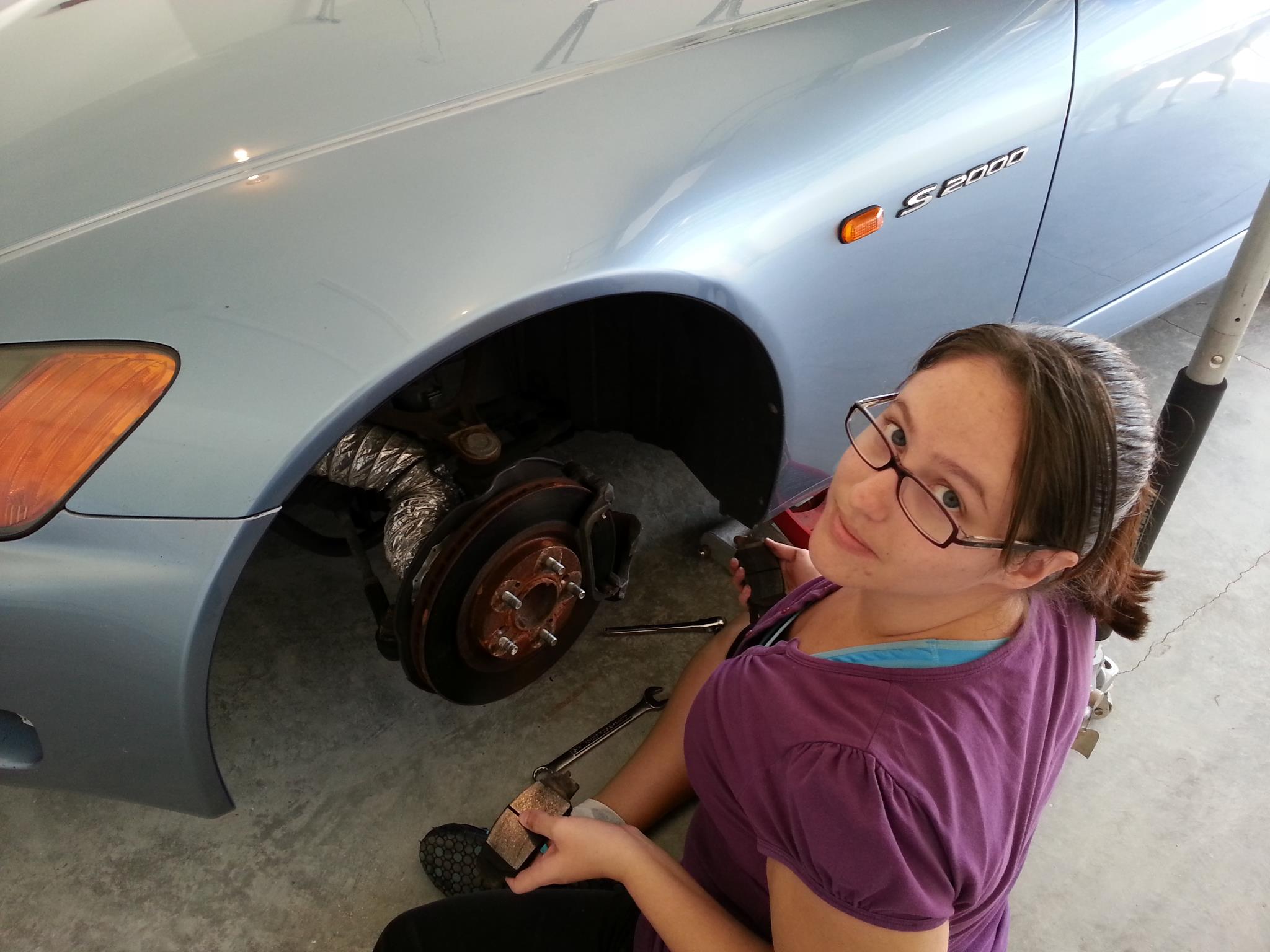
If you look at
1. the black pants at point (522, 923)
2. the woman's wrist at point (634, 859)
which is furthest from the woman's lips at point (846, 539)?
the black pants at point (522, 923)

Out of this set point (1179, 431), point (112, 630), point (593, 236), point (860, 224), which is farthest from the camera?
point (1179, 431)

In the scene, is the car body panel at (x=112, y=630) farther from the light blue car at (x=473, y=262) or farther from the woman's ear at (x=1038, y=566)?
the woman's ear at (x=1038, y=566)

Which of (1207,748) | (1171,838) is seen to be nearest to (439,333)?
(1171,838)

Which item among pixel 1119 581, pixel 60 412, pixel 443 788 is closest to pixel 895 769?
pixel 1119 581

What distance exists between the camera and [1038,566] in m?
0.76

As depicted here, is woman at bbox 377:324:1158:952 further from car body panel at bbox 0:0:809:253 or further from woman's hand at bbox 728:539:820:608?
car body panel at bbox 0:0:809:253

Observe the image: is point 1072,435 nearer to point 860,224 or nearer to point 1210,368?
point 860,224

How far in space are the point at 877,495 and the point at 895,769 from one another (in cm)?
22

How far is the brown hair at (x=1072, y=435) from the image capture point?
0.71 meters

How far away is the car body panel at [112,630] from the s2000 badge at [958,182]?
3.05 ft

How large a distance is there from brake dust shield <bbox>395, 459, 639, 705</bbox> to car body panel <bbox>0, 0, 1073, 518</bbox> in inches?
12.0

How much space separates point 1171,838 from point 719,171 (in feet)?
4.20

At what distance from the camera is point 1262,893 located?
1.43 m

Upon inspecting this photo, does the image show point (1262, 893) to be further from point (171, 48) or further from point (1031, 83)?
point (171, 48)
